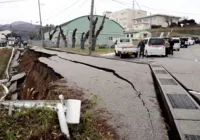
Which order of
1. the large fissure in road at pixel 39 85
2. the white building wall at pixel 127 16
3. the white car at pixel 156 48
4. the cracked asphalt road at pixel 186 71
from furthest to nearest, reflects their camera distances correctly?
the white building wall at pixel 127 16, the white car at pixel 156 48, the cracked asphalt road at pixel 186 71, the large fissure in road at pixel 39 85

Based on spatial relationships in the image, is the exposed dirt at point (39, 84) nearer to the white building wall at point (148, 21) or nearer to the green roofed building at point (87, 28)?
the green roofed building at point (87, 28)

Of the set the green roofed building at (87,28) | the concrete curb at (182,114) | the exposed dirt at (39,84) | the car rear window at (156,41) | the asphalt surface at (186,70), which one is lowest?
the exposed dirt at (39,84)

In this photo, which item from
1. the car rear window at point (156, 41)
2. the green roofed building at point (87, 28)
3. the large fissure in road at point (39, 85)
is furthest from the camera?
the green roofed building at point (87, 28)

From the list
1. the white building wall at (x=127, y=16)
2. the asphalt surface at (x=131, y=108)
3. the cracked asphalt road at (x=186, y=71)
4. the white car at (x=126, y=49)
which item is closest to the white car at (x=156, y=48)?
the white car at (x=126, y=49)

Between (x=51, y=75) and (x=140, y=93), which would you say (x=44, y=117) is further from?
(x=51, y=75)

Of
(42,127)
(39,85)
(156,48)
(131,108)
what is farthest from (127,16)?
(42,127)

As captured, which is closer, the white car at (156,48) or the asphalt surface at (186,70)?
the asphalt surface at (186,70)

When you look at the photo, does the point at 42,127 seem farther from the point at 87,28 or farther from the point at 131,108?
the point at 87,28

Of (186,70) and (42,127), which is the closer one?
(42,127)

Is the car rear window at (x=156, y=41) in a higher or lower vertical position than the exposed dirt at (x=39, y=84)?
higher

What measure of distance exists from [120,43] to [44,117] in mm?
24741

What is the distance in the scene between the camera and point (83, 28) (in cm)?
6788

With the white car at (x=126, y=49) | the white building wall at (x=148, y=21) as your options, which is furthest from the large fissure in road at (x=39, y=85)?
the white building wall at (x=148, y=21)

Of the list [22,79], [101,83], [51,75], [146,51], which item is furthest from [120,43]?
[101,83]
